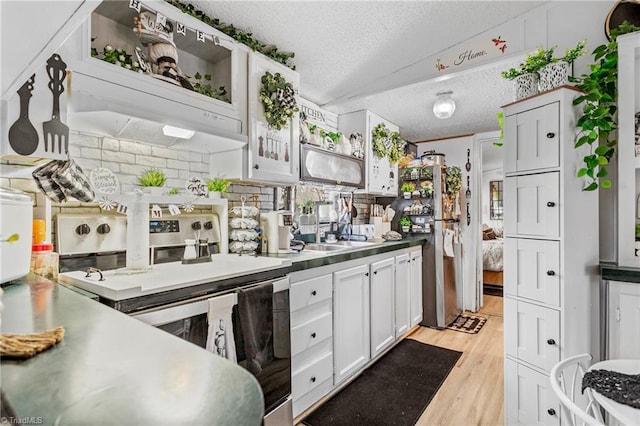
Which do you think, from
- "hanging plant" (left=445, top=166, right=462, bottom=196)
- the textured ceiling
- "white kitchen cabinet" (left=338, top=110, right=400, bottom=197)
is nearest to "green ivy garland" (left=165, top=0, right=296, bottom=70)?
the textured ceiling

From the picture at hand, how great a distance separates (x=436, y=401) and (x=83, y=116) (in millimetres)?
2648

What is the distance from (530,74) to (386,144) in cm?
188

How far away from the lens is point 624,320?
1584mm

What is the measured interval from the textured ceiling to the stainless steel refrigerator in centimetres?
94

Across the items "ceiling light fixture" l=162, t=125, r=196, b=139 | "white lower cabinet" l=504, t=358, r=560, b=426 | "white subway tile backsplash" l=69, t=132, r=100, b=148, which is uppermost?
"ceiling light fixture" l=162, t=125, r=196, b=139

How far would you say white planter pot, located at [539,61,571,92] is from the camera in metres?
1.75

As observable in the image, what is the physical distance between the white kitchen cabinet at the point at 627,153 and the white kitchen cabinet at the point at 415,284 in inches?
72.6

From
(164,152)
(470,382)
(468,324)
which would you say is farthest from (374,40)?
(468,324)

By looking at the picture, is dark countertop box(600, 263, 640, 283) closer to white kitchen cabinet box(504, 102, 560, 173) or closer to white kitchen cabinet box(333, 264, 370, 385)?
white kitchen cabinet box(504, 102, 560, 173)

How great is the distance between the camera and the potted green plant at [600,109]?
162cm

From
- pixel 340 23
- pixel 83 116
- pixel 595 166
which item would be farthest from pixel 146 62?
pixel 595 166

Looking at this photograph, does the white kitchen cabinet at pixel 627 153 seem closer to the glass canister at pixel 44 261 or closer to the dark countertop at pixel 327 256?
the dark countertop at pixel 327 256

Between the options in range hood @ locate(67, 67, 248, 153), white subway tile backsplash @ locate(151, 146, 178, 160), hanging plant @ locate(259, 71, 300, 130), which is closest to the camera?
range hood @ locate(67, 67, 248, 153)

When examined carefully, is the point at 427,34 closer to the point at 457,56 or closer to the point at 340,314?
the point at 457,56
